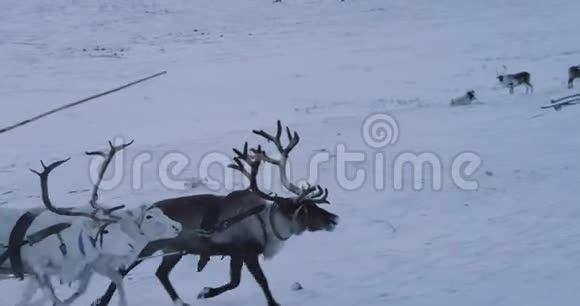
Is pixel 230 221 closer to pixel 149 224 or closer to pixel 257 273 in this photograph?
pixel 257 273

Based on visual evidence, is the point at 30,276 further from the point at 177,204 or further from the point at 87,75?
the point at 87,75

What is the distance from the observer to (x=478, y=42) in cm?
2667

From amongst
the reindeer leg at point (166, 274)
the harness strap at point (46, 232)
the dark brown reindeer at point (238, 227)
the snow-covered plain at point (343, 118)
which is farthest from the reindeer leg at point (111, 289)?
the harness strap at point (46, 232)

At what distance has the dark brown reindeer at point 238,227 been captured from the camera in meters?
6.14

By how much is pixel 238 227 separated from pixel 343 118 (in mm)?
8236

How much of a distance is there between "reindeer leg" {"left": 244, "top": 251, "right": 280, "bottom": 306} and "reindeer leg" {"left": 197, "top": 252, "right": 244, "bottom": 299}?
61 millimetres

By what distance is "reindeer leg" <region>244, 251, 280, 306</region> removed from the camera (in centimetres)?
616

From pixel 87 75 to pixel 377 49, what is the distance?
28.6ft

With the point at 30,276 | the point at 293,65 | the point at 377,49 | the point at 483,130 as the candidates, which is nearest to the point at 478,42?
the point at 377,49

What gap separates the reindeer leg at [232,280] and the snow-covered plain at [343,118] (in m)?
0.09

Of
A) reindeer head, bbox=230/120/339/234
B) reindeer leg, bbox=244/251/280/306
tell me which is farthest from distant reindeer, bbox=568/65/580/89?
reindeer leg, bbox=244/251/280/306

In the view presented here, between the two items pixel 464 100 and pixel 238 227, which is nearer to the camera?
pixel 238 227

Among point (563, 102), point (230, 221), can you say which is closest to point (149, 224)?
point (230, 221)

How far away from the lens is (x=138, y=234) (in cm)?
546
